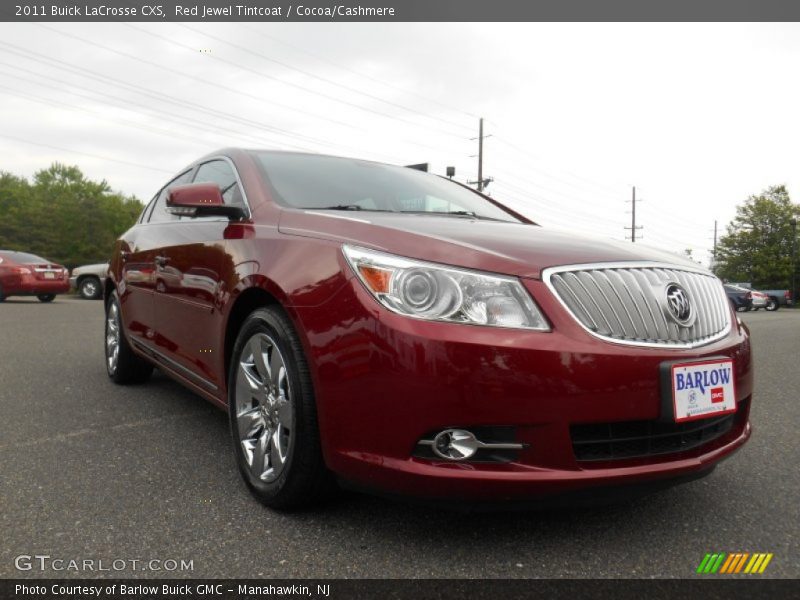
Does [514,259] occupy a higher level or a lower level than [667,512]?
higher

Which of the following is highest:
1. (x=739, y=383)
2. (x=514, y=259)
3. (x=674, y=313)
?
(x=514, y=259)

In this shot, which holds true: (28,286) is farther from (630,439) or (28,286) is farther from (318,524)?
(630,439)

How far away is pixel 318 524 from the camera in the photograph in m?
2.23

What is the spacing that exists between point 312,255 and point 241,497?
1.02 m

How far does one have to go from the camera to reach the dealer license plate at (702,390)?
77.4 inches

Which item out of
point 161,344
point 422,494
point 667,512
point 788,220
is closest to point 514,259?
point 422,494

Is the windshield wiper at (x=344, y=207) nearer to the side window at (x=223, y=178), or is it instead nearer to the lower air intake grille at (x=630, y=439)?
the side window at (x=223, y=178)

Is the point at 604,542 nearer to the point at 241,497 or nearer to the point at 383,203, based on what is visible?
the point at 241,497

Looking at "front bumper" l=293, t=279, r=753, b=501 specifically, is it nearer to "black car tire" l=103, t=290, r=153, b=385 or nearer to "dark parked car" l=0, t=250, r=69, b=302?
"black car tire" l=103, t=290, r=153, b=385

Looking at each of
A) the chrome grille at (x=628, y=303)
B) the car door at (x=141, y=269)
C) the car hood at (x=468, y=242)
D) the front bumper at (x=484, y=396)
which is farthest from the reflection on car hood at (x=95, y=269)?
the chrome grille at (x=628, y=303)

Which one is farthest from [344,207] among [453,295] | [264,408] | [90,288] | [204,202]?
[90,288]

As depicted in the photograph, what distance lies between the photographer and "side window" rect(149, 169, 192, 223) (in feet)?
13.3

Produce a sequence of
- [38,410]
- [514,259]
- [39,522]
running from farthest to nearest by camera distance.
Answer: [38,410]
[39,522]
[514,259]

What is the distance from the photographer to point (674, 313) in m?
2.10
